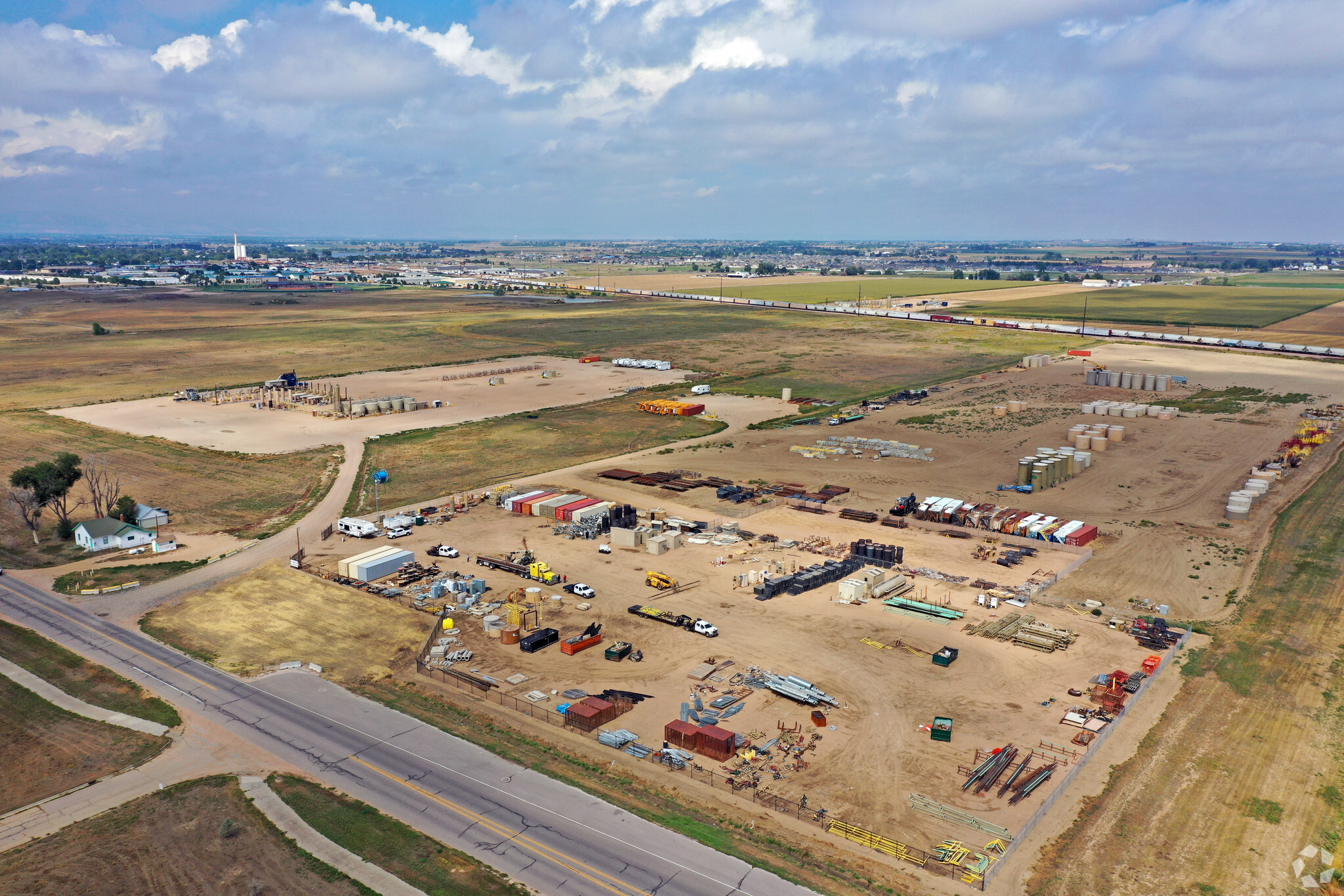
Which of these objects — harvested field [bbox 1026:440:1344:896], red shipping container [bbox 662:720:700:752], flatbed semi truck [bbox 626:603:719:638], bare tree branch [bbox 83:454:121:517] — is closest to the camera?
harvested field [bbox 1026:440:1344:896]

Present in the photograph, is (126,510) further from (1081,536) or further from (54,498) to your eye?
(1081,536)

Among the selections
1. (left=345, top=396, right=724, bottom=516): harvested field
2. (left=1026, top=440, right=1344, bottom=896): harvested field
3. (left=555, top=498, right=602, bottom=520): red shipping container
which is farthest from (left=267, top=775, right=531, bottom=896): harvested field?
(left=345, top=396, right=724, bottom=516): harvested field

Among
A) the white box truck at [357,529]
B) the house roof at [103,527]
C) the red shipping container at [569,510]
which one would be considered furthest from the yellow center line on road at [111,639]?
the red shipping container at [569,510]

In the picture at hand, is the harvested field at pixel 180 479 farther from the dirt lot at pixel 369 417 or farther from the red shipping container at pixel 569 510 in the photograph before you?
the red shipping container at pixel 569 510

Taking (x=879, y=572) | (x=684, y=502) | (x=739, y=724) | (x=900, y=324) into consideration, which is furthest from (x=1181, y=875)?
(x=900, y=324)

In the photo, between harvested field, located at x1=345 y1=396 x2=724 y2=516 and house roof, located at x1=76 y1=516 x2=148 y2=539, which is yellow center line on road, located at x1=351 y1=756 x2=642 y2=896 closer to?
house roof, located at x1=76 y1=516 x2=148 y2=539
